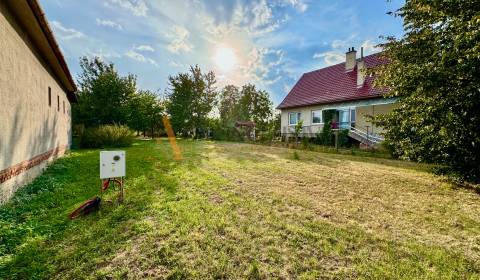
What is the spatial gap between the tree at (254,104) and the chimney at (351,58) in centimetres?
2308

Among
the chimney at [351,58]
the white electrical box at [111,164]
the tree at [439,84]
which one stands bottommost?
the white electrical box at [111,164]

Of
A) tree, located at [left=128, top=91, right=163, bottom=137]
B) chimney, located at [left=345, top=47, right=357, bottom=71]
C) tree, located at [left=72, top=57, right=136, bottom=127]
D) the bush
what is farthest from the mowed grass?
chimney, located at [left=345, top=47, right=357, bottom=71]

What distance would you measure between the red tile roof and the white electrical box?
58.6 ft

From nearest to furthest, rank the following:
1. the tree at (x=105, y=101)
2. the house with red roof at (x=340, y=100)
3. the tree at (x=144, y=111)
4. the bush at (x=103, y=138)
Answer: the bush at (x=103, y=138)
the house with red roof at (x=340, y=100)
the tree at (x=105, y=101)
the tree at (x=144, y=111)

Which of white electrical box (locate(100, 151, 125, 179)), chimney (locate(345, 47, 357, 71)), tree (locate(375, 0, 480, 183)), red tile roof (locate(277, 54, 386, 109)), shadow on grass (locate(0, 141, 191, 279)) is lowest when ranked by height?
shadow on grass (locate(0, 141, 191, 279))

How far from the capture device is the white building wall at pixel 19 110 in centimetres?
436

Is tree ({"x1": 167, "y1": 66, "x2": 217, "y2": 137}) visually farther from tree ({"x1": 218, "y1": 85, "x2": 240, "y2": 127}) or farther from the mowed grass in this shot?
the mowed grass

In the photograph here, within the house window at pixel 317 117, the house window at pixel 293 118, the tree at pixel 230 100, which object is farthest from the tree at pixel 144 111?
the tree at pixel 230 100

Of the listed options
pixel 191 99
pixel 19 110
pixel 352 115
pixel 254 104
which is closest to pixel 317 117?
pixel 352 115

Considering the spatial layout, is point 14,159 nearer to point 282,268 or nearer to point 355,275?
point 282,268

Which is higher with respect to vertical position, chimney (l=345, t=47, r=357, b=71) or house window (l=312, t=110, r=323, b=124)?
chimney (l=345, t=47, r=357, b=71)

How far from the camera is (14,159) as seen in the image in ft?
15.4

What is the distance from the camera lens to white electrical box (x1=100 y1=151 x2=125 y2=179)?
4.16 meters

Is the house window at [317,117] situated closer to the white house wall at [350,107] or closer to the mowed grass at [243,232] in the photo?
the white house wall at [350,107]
